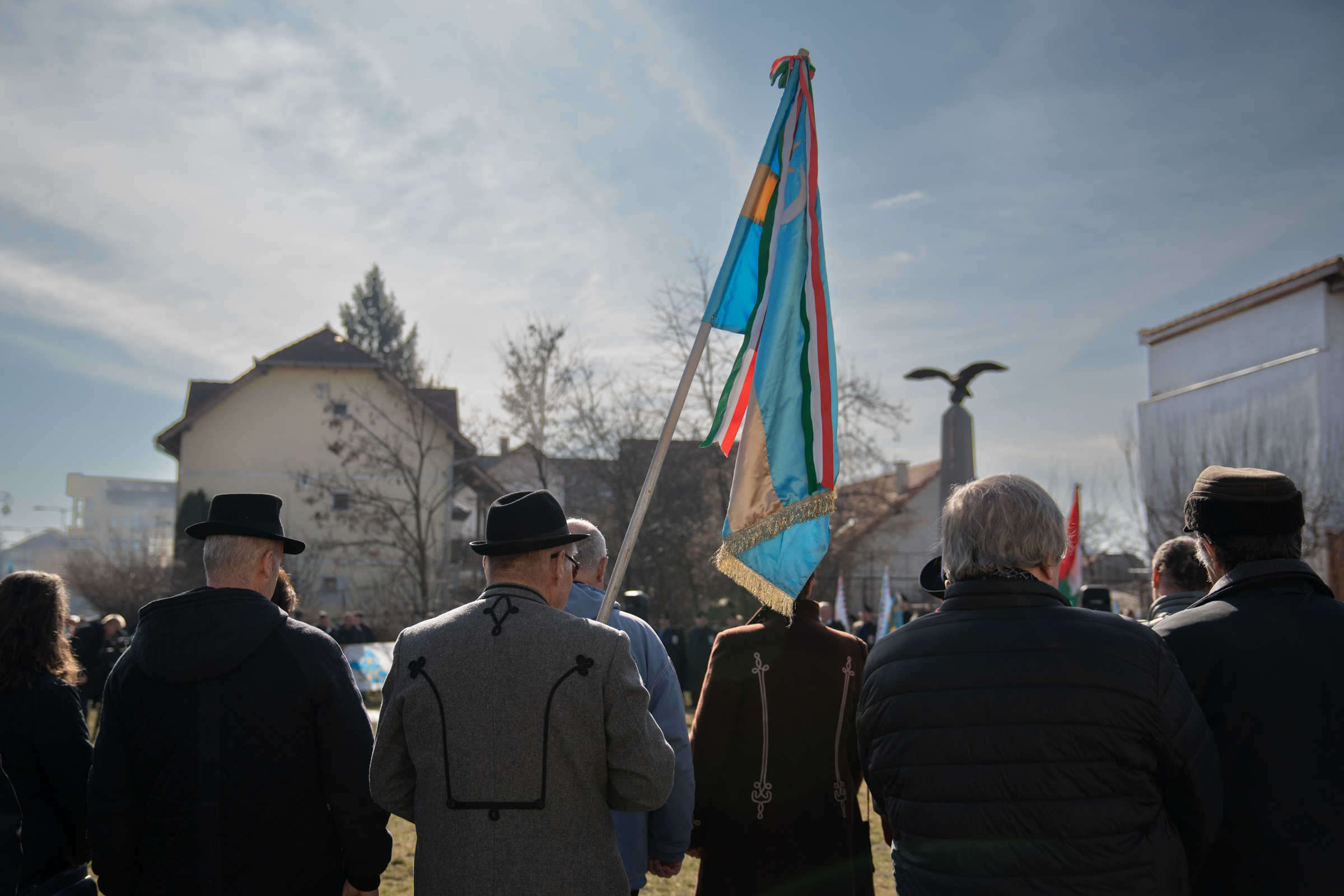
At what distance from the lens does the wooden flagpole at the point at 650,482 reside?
120 inches

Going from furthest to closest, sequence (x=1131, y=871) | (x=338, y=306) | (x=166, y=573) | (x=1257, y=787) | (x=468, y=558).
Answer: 1. (x=338, y=306)
2. (x=468, y=558)
3. (x=166, y=573)
4. (x=1257, y=787)
5. (x=1131, y=871)

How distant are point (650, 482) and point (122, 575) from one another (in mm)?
25473

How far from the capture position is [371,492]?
83.5 ft

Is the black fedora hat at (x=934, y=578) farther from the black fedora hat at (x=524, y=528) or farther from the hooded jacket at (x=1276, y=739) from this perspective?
the black fedora hat at (x=524, y=528)

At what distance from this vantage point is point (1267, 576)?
2453 millimetres

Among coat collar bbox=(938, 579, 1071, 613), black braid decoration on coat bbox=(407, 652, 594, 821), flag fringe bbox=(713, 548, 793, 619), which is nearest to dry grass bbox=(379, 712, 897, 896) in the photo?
flag fringe bbox=(713, 548, 793, 619)

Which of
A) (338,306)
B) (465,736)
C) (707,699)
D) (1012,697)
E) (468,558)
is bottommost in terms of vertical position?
(468,558)

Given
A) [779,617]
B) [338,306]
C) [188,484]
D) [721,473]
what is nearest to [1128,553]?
[721,473]

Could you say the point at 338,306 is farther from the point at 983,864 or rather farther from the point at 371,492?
the point at 983,864

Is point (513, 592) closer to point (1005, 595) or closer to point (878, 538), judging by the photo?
point (1005, 595)

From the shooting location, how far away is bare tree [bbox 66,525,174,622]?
23.6m

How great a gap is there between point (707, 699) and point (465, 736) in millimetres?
1491

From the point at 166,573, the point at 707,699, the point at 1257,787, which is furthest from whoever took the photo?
the point at 166,573

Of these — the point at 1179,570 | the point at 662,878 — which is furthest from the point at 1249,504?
the point at 662,878
